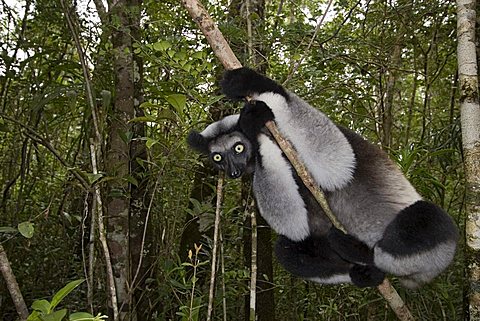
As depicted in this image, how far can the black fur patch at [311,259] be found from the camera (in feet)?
9.49

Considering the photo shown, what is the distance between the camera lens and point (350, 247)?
8.38 feet

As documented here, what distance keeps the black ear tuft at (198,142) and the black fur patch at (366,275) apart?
1.03m

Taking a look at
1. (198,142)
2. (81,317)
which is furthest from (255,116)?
(81,317)

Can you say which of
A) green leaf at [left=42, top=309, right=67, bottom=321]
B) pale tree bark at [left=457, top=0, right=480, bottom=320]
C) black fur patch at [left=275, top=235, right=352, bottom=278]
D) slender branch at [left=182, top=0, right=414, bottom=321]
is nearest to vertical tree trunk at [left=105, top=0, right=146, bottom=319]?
black fur patch at [left=275, top=235, right=352, bottom=278]

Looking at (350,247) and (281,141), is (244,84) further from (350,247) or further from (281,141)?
(350,247)

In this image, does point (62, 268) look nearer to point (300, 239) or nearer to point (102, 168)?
point (102, 168)

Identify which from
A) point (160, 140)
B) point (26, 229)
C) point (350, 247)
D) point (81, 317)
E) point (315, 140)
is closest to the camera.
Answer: point (81, 317)

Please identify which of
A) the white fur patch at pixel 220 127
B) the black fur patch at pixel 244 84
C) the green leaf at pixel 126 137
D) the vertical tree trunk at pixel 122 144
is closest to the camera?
the black fur patch at pixel 244 84

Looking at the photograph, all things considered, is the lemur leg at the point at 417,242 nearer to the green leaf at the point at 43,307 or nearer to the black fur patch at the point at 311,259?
the black fur patch at the point at 311,259

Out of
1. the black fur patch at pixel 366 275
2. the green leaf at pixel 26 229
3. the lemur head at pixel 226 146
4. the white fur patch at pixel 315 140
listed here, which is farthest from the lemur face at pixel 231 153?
the green leaf at pixel 26 229

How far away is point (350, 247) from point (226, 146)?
84 cm

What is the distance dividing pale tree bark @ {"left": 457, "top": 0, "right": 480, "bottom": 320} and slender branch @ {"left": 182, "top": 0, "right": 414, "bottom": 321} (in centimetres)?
49

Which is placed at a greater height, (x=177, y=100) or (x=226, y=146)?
(x=177, y=100)

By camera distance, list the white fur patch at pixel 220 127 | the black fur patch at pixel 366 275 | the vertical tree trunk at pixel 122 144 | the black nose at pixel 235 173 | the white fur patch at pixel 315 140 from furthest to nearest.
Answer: the vertical tree trunk at pixel 122 144 < the white fur patch at pixel 220 127 < the black nose at pixel 235 173 < the black fur patch at pixel 366 275 < the white fur patch at pixel 315 140
